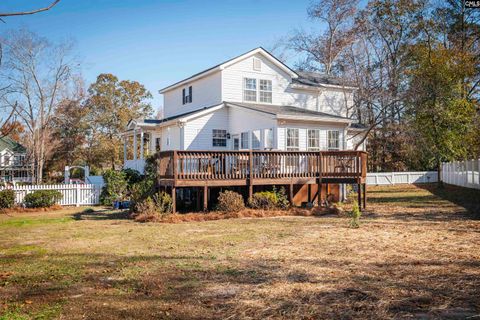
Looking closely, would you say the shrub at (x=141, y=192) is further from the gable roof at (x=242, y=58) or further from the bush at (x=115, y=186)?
the gable roof at (x=242, y=58)

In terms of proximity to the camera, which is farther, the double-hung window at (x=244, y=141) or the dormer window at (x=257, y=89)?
the dormer window at (x=257, y=89)

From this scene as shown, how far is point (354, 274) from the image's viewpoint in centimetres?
668

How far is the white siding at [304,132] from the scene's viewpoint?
19769mm

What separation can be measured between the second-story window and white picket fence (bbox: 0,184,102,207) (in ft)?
32.9

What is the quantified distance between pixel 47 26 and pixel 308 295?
1347 inches

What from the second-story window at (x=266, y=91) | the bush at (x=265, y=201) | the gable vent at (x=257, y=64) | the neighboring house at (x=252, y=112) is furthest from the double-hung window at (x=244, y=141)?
the bush at (x=265, y=201)

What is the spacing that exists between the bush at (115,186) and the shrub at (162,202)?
589 centimetres

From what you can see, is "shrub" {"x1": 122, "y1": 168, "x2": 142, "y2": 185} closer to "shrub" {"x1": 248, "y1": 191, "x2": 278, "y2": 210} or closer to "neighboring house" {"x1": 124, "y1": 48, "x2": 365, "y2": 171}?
"neighboring house" {"x1": 124, "y1": 48, "x2": 365, "y2": 171}

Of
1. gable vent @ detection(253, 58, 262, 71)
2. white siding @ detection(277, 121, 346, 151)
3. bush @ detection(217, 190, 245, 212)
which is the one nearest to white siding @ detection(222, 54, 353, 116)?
gable vent @ detection(253, 58, 262, 71)

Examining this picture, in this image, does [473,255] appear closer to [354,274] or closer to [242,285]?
[354,274]

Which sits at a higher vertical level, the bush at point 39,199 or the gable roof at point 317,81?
the gable roof at point 317,81

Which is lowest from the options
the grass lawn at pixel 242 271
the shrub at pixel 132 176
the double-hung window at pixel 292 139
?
the grass lawn at pixel 242 271

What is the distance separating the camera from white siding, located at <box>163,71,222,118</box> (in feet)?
75.5

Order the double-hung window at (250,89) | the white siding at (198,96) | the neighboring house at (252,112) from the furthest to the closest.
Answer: the double-hung window at (250,89) < the white siding at (198,96) < the neighboring house at (252,112)
